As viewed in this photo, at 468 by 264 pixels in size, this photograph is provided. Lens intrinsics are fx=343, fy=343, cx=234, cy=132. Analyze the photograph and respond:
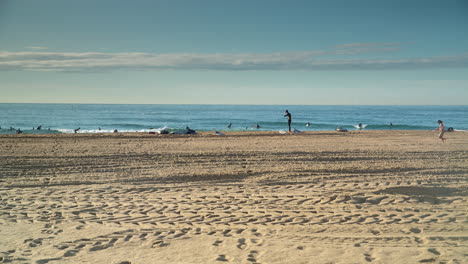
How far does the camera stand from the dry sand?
5.06 metres

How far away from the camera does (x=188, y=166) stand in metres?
12.2

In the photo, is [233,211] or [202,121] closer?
[233,211]

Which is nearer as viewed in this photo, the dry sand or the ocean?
the dry sand

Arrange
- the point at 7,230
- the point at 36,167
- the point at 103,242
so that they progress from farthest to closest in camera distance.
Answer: the point at 36,167
the point at 7,230
the point at 103,242

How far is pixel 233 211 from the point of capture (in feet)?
23.0

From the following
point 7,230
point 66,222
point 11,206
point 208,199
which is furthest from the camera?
point 208,199

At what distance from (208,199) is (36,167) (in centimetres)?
737

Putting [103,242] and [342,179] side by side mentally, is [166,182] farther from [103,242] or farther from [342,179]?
[342,179]

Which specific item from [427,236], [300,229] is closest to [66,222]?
[300,229]

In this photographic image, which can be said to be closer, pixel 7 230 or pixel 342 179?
pixel 7 230

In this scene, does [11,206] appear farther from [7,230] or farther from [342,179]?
[342,179]

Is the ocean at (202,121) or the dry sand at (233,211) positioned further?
the ocean at (202,121)

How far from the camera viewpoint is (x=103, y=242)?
5.48 m

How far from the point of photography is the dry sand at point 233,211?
5.06 m
